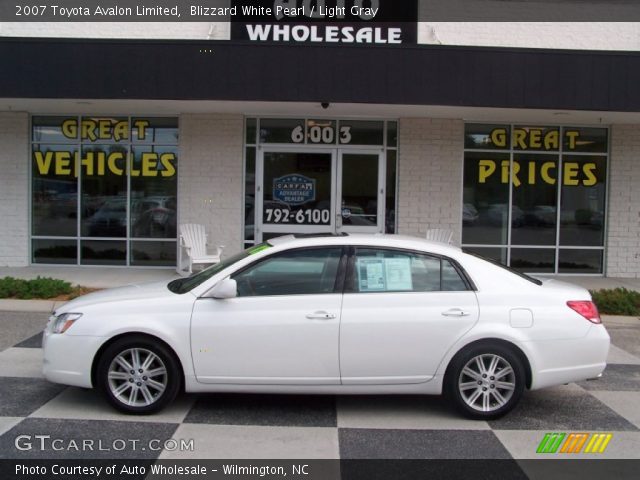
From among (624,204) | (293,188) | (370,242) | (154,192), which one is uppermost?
(293,188)

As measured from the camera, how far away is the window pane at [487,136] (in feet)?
43.5

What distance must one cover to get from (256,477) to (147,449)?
89cm

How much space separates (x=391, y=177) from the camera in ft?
43.1

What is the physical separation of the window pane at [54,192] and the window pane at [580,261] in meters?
10.1

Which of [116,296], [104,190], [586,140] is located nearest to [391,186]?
[586,140]

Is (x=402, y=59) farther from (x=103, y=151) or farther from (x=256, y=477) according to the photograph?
(x=256, y=477)

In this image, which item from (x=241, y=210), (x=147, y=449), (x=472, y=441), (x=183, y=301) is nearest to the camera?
(x=147, y=449)

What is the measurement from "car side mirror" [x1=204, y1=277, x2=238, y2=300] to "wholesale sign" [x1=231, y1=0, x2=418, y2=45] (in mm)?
8589

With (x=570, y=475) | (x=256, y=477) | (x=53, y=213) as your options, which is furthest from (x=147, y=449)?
(x=53, y=213)

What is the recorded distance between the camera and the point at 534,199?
13.4m

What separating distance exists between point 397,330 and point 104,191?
969 cm

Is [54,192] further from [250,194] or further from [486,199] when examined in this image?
[486,199]

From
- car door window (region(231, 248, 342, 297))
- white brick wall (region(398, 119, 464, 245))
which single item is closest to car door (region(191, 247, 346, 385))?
car door window (region(231, 248, 342, 297))

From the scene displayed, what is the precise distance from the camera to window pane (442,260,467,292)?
547cm
